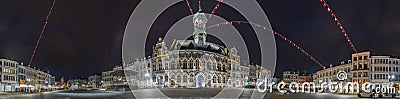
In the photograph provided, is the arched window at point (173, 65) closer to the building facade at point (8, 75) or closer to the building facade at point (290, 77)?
the building facade at point (8, 75)

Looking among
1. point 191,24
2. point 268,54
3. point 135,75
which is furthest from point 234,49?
point 268,54

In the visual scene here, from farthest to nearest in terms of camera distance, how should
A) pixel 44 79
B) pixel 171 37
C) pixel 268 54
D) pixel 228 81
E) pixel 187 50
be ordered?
pixel 44 79 → pixel 228 81 → pixel 171 37 → pixel 187 50 → pixel 268 54

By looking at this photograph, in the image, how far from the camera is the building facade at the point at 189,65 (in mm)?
86812

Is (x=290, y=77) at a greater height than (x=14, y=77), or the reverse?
(x=14, y=77)

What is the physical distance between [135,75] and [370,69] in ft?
221

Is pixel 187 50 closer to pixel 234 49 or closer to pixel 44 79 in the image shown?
pixel 234 49

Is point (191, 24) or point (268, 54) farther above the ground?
point (191, 24)

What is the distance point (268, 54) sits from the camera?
116 ft

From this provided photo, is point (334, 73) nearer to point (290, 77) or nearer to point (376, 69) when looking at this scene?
point (376, 69)

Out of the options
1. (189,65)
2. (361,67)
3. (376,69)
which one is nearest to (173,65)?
Answer: (189,65)

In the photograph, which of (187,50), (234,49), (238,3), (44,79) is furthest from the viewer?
(44,79)

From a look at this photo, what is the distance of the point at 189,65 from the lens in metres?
87.2
